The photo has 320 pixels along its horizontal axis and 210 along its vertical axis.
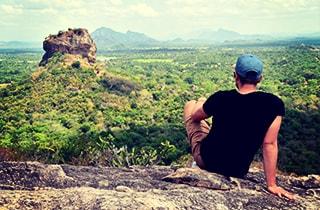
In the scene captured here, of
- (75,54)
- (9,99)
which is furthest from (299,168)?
(75,54)

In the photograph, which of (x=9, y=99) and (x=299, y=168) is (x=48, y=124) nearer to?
(x=9, y=99)

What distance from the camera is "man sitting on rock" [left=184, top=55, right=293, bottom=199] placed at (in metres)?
5.32

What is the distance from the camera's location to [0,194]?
452 cm

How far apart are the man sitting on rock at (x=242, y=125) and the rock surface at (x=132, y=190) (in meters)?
0.20

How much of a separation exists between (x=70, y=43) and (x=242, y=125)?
75.2 meters

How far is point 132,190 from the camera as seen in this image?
5.14 metres

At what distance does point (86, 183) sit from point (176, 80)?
353ft

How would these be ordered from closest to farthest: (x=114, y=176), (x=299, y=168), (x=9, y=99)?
(x=114, y=176) < (x=299, y=168) < (x=9, y=99)

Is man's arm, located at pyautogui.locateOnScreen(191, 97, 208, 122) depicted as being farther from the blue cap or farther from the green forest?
the green forest

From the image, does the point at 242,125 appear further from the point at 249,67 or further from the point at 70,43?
the point at 70,43

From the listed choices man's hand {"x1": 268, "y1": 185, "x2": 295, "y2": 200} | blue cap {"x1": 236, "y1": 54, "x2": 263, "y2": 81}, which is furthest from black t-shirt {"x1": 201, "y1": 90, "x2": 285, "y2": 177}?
man's hand {"x1": 268, "y1": 185, "x2": 295, "y2": 200}

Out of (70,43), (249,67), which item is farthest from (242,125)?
(70,43)

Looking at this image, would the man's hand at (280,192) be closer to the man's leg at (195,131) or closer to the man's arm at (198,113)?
the man's leg at (195,131)

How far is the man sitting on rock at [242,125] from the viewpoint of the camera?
532 centimetres
